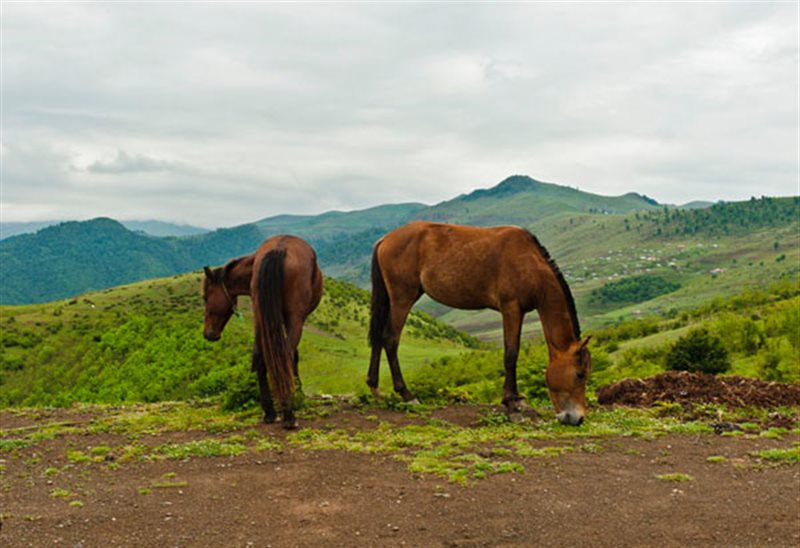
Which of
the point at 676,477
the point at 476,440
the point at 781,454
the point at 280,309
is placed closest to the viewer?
the point at 676,477

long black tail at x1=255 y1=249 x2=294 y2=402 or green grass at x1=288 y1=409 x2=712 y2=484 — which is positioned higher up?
long black tail at x1=255 y1=249 x2=294 y2=402

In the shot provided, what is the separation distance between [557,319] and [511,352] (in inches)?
43.2

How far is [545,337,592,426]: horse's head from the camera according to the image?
10500mm

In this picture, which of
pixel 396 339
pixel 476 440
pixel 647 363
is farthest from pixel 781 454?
pixel 647 363

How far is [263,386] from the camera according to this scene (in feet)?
35.9

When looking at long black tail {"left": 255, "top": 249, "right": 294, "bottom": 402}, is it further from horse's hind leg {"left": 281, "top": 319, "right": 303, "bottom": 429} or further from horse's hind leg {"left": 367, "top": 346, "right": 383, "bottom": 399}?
horse's hind leg {"left": 367, "top": 346, "right": 383, "bottom": 399}

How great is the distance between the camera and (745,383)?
13.2 meters

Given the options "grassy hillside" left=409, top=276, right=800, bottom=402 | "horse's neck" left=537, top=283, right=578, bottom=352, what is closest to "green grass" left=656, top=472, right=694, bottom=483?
"horse's neck" left=537, top=283, right=578, bottom=352

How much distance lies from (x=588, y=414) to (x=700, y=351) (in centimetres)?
740

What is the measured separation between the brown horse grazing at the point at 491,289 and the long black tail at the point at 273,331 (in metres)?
2.74

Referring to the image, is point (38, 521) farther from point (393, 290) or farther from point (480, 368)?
point (480, 368)

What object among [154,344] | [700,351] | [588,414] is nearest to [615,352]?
[700,351]

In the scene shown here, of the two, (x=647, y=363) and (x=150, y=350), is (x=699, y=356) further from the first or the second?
(x=150, y=350)

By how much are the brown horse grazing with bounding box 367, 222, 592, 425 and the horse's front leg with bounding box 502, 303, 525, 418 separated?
0.02 meters
